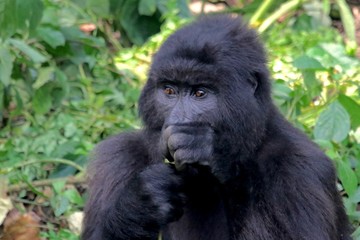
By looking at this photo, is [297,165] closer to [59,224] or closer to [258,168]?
[258,168]

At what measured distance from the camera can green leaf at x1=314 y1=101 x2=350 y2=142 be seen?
19.1 feet

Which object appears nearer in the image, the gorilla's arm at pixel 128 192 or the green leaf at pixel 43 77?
the gorilla's arm at pixel 128 192

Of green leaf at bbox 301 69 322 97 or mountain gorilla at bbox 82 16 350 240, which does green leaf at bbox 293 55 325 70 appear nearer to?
green leaf at bbox 301 69 322 97

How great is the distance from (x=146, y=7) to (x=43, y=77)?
65.3 inches

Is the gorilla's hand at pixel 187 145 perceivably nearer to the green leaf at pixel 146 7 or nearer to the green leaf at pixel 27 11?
the green leaf at pixel 27 11

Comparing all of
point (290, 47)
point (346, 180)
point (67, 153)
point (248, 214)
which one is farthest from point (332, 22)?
point (248, 214)

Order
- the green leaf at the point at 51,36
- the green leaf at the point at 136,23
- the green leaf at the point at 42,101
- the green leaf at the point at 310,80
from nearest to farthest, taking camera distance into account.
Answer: the green leaf at the point at 310,80
the green leaf at the point at 42,101
the green leaf at the point at 51,36
the green leaf at the point at 136,23

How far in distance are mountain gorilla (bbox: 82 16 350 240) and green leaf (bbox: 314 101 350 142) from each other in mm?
843

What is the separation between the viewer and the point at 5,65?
6.58 metres

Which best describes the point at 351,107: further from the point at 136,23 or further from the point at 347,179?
the point at 136,23

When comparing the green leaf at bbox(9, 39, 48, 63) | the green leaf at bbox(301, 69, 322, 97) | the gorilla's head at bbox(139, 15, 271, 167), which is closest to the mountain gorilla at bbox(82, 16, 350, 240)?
the gorilla's head at bbox(139, 15, 271, 167)

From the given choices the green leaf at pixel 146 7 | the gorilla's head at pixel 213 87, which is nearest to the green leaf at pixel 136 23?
the green leaf at pixel 146 7

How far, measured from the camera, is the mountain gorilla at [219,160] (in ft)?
15.3

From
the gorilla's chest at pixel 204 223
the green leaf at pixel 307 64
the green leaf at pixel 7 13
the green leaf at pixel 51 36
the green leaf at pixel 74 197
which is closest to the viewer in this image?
the gorilla's chest at pixel 204 223
